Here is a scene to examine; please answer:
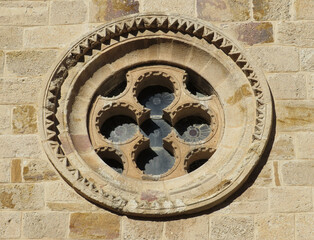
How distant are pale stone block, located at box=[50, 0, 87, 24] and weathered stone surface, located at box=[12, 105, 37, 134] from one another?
3.86 feet

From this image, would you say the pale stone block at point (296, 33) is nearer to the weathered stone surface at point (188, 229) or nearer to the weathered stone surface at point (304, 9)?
the weathered stone surface at point (304, 9)

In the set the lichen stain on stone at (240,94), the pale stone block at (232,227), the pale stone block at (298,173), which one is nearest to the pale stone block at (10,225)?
the pale stone block at (232,227)

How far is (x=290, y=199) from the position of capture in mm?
8922

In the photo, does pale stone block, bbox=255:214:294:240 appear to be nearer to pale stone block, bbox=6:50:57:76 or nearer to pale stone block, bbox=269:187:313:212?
pale stone block, bbox=269:187:313:212

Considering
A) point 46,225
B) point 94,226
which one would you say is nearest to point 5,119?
point 46,225

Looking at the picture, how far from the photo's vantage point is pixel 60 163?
9102 millimetres

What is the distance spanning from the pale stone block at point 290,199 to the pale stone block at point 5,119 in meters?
2.95

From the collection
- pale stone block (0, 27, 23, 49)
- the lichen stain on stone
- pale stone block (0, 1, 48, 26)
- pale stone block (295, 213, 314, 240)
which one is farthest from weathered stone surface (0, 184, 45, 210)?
pale stone block (295, 213, 314, 240)

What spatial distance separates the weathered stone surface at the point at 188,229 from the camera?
8.73 metres

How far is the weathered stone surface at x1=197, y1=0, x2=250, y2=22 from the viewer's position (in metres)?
9.99

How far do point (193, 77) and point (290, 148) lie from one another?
1.61m

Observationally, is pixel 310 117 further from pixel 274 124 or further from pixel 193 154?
pixel 193 154

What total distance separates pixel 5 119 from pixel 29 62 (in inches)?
30.1

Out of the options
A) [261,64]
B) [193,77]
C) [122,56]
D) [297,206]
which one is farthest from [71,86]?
[297,206]
